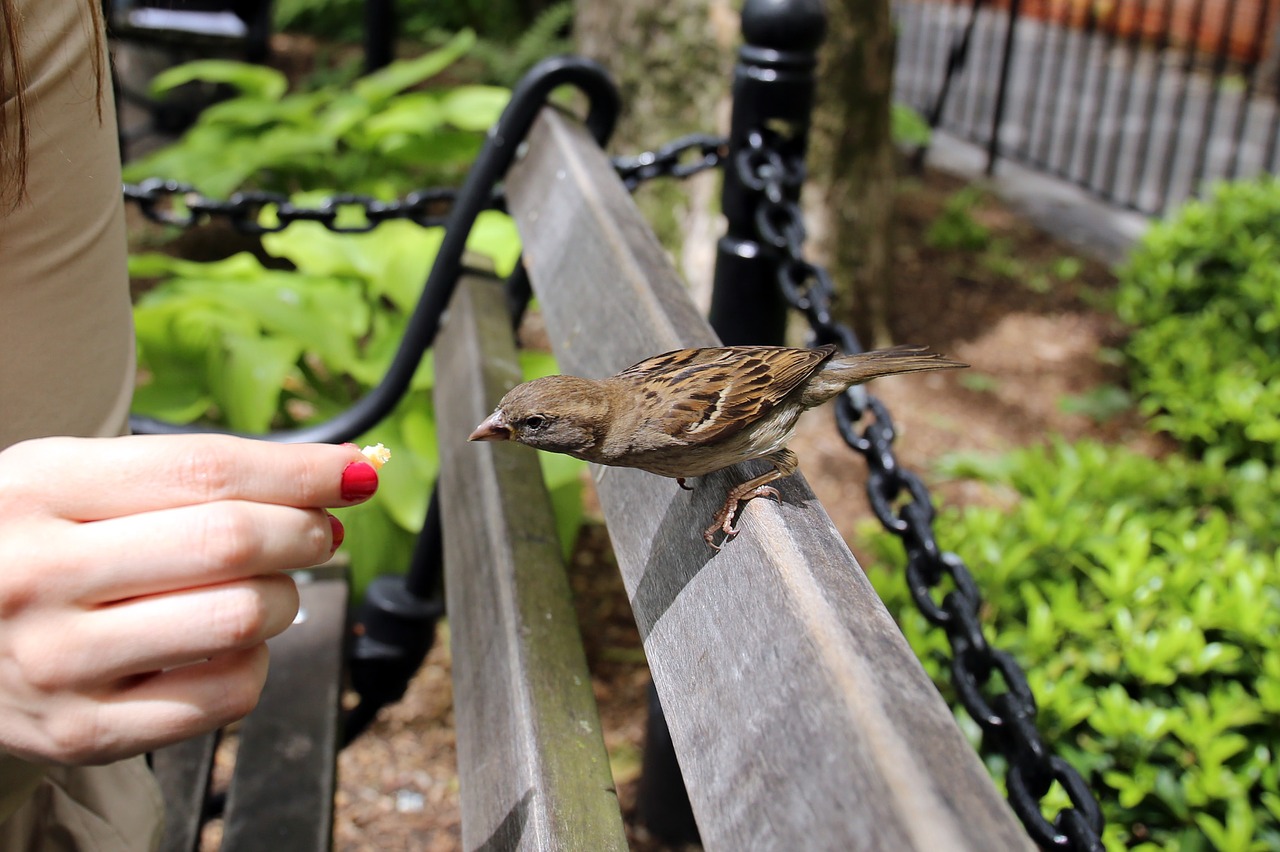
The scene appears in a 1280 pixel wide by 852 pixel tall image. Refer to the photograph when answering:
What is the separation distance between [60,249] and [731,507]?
935mm

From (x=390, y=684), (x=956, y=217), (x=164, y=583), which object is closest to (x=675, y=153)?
(x=390, y=684)

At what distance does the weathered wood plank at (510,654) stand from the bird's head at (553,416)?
0.79 ft

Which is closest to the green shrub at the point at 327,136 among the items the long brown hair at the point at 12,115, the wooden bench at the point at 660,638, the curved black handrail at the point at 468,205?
the curved black handrail at the point at 468,205

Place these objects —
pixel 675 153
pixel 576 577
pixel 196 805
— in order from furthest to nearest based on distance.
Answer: pixel 576 577 → pixel 675 153 → pixel 196 805

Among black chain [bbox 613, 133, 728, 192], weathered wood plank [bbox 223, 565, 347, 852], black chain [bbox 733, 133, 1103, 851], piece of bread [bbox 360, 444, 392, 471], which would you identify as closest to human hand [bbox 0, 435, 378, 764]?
piece of bread [bbox 360, 444, 392, 471]

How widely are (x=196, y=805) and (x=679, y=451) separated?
135cm

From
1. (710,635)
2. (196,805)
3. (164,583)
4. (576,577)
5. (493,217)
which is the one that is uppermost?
(164,583)

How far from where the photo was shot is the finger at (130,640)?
0.99m

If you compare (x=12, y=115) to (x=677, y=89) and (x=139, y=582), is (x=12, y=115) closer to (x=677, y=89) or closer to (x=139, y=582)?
(x=139, y=582)

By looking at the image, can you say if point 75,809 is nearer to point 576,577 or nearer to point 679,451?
point 679,451

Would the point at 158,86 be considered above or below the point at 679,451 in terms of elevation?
below

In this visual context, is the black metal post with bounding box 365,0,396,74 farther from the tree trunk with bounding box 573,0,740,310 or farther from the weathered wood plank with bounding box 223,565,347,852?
the weathered wood plank with bounding box 223,565,347,852

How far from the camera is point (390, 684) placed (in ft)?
9.69

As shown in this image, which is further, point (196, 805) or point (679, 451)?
point (196, 805)
